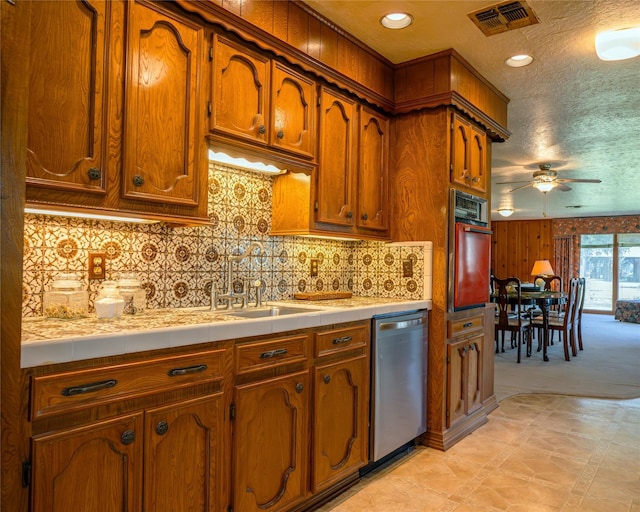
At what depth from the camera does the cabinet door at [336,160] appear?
2.63 m

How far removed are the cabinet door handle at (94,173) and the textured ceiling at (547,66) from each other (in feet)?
4.85

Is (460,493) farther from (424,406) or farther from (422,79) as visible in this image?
(422,79)

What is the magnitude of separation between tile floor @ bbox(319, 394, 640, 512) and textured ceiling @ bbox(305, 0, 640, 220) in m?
2.52

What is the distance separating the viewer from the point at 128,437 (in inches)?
57.1

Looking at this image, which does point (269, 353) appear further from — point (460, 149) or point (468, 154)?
point (468, 154)

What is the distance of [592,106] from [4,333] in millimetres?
4234

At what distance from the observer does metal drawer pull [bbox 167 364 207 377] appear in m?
1.58

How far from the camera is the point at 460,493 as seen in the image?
2.40 m

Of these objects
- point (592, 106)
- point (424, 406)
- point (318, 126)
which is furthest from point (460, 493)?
point (592, 106)

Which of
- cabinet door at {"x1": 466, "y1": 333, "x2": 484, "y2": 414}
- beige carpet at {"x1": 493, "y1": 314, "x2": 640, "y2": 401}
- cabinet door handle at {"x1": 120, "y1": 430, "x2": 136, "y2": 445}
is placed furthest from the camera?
beige carpet at {"x1": 493, "y1": 314, "x2": 640, "y2": 401}

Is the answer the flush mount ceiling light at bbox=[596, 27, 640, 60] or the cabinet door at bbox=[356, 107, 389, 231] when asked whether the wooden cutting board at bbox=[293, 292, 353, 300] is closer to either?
the cabinet door at bbox=[356, 107, 389, 231]

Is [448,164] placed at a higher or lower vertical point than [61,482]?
higher

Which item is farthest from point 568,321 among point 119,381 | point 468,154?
point 119,381

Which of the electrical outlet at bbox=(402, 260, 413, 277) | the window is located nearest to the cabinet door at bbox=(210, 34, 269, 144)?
the electrical outlet at bbox=(402, 260, 413, 277)
